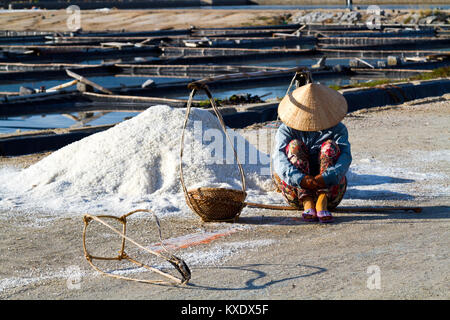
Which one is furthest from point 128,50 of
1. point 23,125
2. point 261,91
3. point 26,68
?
point 23,125

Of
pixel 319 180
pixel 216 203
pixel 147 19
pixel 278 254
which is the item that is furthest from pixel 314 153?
pixel 147 19

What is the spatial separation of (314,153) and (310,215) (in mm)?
450

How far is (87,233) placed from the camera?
454 centimetres

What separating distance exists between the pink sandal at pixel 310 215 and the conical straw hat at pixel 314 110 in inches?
21.0

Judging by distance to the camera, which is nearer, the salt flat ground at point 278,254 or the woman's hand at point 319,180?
the salt flat ground at point 278,254

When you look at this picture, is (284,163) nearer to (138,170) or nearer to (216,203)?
(216,203)

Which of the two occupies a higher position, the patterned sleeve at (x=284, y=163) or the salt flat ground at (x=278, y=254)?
the patterned sleeve at (x=284, y=163)

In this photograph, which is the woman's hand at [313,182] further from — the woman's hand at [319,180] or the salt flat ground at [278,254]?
the salt flat ground at [278,254]

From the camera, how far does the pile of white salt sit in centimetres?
523

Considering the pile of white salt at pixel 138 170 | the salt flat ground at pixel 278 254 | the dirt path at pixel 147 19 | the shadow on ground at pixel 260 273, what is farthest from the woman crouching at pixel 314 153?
the dirt path at pixel 147 19

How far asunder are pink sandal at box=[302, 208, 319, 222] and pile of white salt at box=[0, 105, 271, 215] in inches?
30.6

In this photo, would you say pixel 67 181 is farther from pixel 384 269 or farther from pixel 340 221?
pixel 384 269

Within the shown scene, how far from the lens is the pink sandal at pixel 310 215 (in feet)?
15.4

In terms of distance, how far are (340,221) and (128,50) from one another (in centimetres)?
1811
